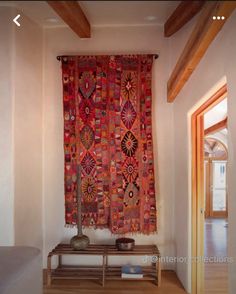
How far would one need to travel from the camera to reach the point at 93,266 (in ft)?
11.1

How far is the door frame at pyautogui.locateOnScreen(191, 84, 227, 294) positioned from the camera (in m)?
2.77

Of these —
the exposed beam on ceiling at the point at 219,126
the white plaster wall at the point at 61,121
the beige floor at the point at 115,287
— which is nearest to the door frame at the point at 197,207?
the beige floor at the point at 115,287

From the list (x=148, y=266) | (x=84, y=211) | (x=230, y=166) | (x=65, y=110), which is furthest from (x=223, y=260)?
(x=65, y=110)

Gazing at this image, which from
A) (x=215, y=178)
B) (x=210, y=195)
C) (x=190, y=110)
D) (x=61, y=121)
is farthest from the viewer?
(x=215, y=178)

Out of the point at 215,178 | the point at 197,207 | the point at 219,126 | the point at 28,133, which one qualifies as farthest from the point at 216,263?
the point at 215,178

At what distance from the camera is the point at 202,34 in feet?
5.77

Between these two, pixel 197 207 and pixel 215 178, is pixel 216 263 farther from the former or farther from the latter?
pixel 215 178

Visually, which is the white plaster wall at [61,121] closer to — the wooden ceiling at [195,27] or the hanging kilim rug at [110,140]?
the hanging kilim rug at [110,140]

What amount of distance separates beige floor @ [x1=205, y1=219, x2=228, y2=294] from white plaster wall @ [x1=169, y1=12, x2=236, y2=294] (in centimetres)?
34

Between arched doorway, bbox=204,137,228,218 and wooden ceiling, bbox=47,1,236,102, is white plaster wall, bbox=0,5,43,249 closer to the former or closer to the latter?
wooden ceiling, bbox=47,1,236,102

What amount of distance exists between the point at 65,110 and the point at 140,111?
35.8 inches

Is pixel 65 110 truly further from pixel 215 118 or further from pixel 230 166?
pixel 215 118

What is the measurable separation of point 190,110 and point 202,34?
1.05 metres

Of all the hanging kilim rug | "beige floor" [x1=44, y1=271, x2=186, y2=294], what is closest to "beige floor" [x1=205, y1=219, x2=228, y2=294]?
"beige floor" [x1=44, y1=271, x2=186, y2=294]
